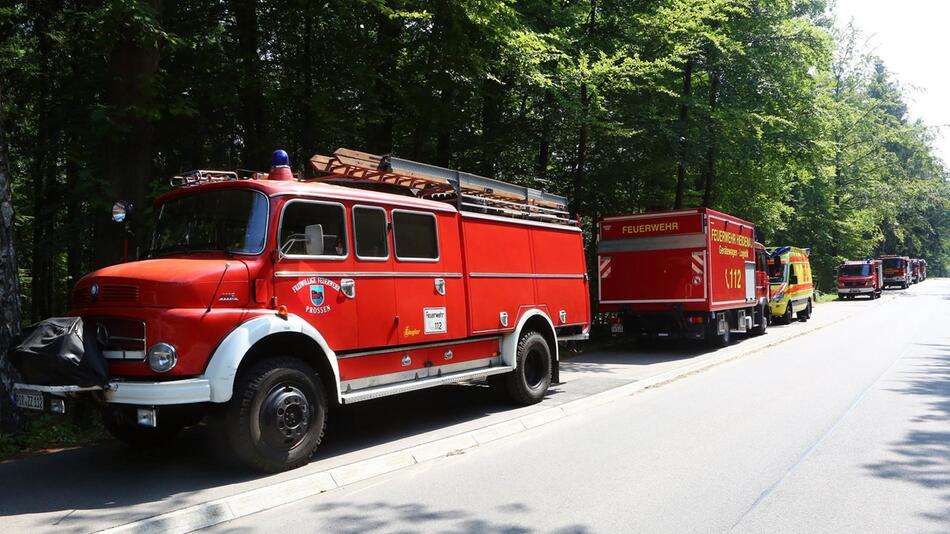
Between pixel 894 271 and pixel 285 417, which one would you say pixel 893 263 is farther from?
pixel 285 417

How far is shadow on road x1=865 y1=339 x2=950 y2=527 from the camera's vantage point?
544 cm

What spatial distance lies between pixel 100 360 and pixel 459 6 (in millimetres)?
9115

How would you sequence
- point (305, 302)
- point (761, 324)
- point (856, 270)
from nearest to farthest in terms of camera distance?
1. point (305, 302)
2. point (761, 324)
3. point (856, 270)

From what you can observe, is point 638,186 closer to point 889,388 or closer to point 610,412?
point 889,388

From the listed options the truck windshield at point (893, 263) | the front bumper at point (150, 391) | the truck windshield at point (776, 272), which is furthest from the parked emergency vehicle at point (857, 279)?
the front bumper at point (150, 391)

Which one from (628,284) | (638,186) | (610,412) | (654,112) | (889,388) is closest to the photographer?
(610,412)

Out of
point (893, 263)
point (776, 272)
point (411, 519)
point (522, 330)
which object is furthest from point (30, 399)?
point (893, 263)

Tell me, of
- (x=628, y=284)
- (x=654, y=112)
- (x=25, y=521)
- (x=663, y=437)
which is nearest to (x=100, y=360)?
(x=25, y=521)

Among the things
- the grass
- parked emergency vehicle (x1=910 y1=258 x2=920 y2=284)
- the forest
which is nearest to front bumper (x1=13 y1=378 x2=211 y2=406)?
the grass

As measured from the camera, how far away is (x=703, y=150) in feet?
63.8

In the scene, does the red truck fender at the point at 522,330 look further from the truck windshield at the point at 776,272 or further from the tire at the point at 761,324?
the truck windshield at the point at 776,272

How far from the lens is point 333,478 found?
570 cm

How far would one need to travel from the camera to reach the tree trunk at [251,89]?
42.0ft

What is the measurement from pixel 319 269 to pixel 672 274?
10.8 meters
